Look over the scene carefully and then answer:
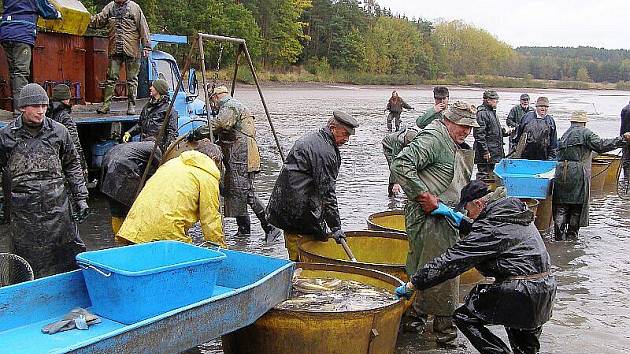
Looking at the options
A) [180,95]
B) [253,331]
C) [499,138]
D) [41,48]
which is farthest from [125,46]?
[253,331]

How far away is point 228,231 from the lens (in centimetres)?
989

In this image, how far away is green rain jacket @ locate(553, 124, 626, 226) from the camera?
9.74 metres

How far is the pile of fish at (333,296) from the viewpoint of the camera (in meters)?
5.06

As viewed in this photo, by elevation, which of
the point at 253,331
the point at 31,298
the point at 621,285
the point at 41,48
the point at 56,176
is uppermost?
the point at 41,48

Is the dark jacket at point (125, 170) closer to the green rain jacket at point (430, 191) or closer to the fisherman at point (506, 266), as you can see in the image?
the green rain jacket at point (430, 191)

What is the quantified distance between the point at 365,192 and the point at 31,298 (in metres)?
9.51

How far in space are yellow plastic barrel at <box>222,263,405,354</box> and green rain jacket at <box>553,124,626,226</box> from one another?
5.77 metres

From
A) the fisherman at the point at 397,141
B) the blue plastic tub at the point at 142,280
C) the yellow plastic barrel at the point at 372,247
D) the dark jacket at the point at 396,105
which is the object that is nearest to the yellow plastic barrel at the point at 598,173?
the fisherman at the point at 397,141

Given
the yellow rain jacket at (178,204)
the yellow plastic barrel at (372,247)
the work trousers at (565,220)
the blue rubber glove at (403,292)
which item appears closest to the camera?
the blue rubber glove at (403,292)

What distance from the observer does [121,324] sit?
14.3 ft

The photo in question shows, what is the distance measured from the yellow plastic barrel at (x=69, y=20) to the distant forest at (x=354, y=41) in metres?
19.8

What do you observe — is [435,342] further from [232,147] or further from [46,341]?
[232,147]


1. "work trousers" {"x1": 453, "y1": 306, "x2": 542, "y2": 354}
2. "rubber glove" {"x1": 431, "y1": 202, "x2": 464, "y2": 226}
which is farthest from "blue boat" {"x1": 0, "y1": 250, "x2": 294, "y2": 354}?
"rubber glove" {"x1": 431, "y1": 202, "x2": 464, "y2": 226}

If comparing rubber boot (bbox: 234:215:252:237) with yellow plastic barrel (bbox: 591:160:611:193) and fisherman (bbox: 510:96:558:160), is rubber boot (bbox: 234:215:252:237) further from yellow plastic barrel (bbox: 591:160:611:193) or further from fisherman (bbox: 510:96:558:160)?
yellow plastic barrel (bbox: 591:160:611:193)
